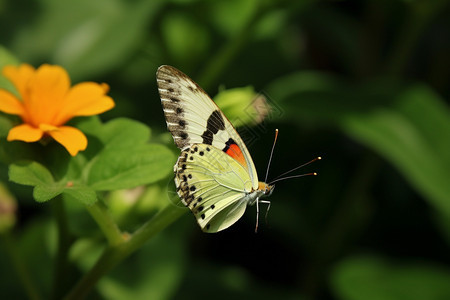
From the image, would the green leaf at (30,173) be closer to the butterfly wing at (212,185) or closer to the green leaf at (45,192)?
the green leaf at (45,192)

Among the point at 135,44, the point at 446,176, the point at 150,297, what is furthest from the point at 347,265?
the point at 135,44

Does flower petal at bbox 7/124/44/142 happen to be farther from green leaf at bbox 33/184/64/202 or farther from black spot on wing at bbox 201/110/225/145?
black spot on wing at bbox 201/110/225/145

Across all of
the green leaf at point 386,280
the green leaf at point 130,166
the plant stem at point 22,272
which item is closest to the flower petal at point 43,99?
the green leaf at point 130,166

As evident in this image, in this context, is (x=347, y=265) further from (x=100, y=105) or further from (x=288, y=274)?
(x=100, y=105)

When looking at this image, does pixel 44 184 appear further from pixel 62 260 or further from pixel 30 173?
pixel 62 260

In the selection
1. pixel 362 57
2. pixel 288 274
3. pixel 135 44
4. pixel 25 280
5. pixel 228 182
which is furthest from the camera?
pixel 362 57

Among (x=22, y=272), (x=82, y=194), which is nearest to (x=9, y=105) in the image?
(x=82, y=194)

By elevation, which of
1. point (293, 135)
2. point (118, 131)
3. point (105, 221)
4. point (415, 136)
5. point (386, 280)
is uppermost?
point (118, 131)
